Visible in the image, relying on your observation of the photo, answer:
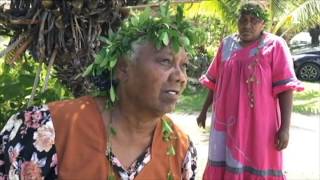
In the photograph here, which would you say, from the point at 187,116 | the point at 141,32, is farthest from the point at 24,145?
the point at 187,116

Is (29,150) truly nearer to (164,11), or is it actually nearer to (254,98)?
(164,11)

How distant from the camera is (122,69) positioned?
2361 millimetres

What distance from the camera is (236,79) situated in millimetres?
4621

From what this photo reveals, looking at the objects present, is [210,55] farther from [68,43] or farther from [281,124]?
[68,43]

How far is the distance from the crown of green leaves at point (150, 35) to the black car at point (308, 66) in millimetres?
16310

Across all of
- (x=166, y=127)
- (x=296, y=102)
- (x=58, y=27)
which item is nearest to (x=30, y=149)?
(x=166, y=127)

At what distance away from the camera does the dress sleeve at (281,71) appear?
4.46 m

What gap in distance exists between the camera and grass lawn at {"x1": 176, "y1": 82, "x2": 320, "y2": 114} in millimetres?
12523

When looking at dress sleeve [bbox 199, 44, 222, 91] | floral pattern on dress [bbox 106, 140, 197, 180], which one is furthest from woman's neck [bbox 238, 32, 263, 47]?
floral pattern on dress [bbox 106, 140, 197, 180]

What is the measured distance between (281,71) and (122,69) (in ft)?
7.75

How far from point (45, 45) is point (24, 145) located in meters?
0.91

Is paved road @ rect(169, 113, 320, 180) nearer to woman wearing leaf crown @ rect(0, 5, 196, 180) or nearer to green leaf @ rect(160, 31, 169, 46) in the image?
woman wearing leaf crown @ rect(0, 5, 196, 180)

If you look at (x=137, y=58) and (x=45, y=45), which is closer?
(x=137, y=58)

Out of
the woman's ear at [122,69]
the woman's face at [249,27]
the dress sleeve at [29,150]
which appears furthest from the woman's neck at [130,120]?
the woman's face at [249,27]
